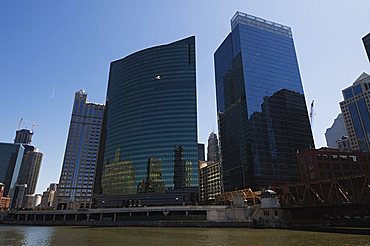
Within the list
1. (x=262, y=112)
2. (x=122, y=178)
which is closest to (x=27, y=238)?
(x=122, y=178)

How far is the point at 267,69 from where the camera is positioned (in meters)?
182

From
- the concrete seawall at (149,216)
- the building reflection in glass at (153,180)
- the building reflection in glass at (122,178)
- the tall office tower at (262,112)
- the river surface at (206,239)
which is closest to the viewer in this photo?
the river surface at (206,239)

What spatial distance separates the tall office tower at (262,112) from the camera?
16150cm

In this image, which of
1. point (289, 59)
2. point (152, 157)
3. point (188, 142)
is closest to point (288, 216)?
point (188, 142)

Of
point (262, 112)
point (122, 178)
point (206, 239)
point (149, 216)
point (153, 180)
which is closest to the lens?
point (206, 239)

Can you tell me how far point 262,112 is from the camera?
171 meters

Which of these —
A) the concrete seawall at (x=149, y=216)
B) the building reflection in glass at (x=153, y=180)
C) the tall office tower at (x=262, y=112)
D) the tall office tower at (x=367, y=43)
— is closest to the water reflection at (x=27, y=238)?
the concrete seawall at (x=149, y=216)

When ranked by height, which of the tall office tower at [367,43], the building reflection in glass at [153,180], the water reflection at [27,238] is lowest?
the water reflection at [27,238]

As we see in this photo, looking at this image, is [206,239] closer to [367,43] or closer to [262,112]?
[262,112]

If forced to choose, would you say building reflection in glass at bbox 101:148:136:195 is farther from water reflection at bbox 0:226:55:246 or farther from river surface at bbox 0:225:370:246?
river surface at bbox 0:225:370:246

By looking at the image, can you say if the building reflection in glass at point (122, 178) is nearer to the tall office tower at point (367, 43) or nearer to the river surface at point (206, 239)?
the river surface at point (206, 239)

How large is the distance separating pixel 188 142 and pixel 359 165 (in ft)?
324

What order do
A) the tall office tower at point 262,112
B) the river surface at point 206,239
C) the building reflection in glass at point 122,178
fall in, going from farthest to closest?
the building reflection in glass at point 122,178 → the tall office tower at point 262,112 → the river surface at point 206,239

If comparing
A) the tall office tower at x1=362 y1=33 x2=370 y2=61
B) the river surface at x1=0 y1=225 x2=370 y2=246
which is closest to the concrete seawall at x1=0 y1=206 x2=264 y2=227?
the river surface at x1=0 y1=225 x2=370 y2=246
